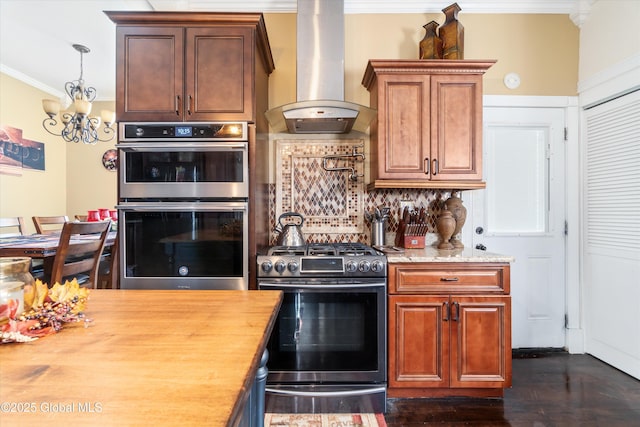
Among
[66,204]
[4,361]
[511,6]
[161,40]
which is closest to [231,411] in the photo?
[4,361]

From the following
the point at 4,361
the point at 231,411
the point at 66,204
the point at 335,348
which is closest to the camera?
the point at 231,411

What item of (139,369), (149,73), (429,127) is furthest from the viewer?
(429,127)

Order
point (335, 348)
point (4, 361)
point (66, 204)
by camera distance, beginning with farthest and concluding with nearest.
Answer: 1. point (66, 204)
2. point (335, 348)
3. point (4, 361)

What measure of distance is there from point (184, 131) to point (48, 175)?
446 centimetres

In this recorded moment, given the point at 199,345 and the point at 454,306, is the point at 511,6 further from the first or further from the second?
the point at 199,345

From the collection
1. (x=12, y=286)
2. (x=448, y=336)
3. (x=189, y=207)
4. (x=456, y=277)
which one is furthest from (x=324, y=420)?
(x=12, y=286)

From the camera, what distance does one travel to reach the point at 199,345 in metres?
0.71

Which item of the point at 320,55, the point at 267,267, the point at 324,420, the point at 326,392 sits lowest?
the point at 324,420

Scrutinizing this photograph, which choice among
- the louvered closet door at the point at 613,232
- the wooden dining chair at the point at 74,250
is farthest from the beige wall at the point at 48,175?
the louvered closet door at the point at 613,232

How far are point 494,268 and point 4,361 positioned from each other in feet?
7.26

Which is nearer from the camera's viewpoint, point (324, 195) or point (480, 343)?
point (480, 343)

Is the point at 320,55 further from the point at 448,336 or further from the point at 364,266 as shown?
the point at 448,336

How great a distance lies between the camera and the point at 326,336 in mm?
1984

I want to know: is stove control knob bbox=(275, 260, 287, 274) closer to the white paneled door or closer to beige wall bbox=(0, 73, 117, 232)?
the white paneled door
